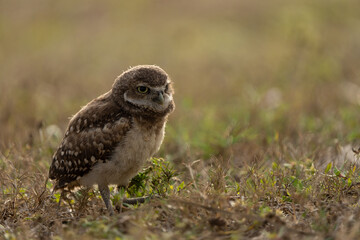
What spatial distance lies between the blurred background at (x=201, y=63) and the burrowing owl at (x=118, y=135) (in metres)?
0.41

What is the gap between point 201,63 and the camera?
11.4m

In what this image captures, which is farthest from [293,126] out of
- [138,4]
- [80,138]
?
[138,4]

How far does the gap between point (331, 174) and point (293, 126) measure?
2.01 meters

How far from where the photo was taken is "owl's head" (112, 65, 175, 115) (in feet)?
14.6

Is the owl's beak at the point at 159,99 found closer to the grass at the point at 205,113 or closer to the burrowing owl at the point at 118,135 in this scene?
the burrowing owl at the point at 118,135

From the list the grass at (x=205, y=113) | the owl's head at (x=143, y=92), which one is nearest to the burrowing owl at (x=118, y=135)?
the owl's head at (x=143, y=92)

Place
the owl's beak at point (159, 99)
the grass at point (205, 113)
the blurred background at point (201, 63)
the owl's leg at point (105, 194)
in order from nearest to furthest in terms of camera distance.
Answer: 1. the grass at point (205, 113)
2. the owl's leg at point (105, 194)
3. the owl's beak at point (159, 99)
4. the blurred background at point (201, 63)

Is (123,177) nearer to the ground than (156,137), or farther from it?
nearer to the ground

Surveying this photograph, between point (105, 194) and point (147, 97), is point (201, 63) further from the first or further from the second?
point (105, 194)

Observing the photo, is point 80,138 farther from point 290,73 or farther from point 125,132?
point 290,73

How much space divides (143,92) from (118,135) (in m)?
0.43

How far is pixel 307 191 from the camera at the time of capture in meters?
4.05

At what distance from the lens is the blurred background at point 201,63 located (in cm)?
657

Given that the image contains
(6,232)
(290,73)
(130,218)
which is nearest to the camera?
(130,218)
